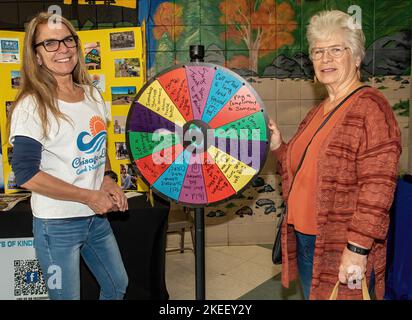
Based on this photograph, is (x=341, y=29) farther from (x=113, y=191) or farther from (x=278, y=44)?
(x=278, y=44)

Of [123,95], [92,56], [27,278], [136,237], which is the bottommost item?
[27,278]

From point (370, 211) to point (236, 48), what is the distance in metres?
2.43

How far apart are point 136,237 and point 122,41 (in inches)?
42.0

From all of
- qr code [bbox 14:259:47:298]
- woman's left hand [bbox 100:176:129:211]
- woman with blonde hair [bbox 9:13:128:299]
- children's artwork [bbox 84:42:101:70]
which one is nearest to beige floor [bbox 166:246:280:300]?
qr code [bbox 14:259:47:298]

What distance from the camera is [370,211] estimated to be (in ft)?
4.10

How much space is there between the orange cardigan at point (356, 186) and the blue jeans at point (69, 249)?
0.76m

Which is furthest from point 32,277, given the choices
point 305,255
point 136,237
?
point 305,255

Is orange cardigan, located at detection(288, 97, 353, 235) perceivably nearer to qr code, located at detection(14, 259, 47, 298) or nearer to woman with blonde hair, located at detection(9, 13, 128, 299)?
woman with blonde hair, located at detection(9, 13, 128, 299)

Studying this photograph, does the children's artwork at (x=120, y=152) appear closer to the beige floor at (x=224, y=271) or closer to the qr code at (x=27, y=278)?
the qr code at (x=27, y=278)

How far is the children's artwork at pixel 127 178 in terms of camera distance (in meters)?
2.36

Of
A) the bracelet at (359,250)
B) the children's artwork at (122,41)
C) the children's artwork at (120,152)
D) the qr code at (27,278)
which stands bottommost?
the qr code at (27,278)

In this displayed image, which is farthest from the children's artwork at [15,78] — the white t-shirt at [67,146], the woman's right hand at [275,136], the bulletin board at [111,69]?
the woman's right hand at [275,136]

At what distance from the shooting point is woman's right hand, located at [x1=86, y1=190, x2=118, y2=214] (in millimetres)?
1421

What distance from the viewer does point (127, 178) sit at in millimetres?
2387
